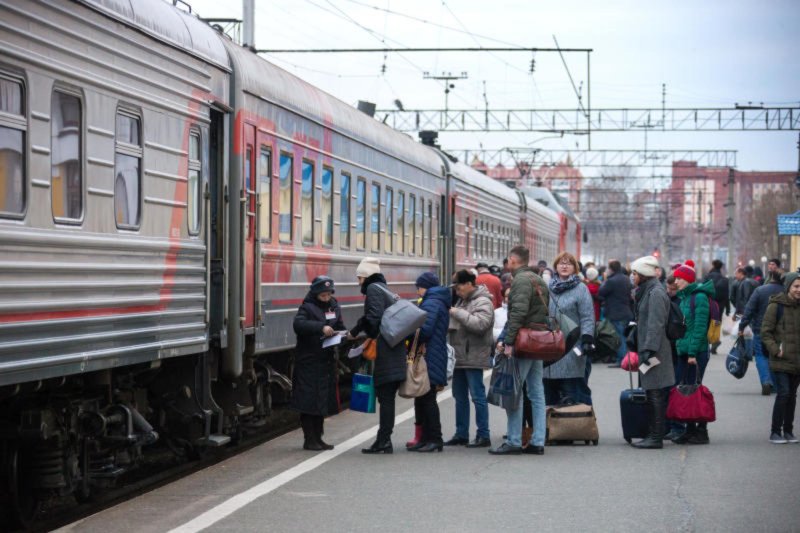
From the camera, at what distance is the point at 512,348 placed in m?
12.9

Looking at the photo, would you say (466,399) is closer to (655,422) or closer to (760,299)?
(655,422)

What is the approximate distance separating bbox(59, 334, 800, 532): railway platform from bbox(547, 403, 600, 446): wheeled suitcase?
0.11 meters

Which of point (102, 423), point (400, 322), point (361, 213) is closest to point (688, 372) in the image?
point (400, 322)

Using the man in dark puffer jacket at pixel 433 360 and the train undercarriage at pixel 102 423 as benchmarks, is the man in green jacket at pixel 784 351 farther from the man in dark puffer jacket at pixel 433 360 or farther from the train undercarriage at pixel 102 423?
the train undercarriage at pixel 102 423

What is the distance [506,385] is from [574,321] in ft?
3.57

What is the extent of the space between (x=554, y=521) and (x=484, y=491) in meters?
1.37

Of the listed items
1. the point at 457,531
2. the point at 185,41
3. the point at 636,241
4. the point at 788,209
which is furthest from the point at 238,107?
the point at 636,241

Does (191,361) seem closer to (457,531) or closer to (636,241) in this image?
(457,531)

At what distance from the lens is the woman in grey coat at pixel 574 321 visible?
44.9 feet

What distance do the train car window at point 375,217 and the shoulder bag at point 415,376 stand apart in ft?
18.8

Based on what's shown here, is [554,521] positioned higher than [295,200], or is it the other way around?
[295,200]

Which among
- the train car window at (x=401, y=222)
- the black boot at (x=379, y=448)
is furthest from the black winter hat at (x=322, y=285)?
the train car window at (x=401, y=222)

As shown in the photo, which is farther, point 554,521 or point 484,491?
point 484,491

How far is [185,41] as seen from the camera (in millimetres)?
11297
